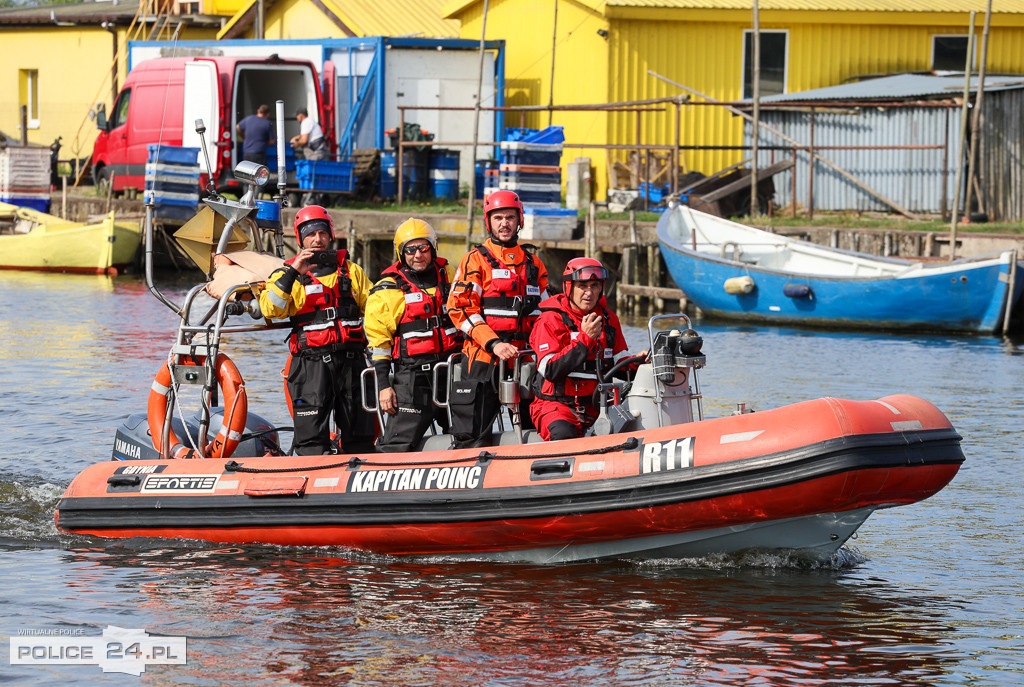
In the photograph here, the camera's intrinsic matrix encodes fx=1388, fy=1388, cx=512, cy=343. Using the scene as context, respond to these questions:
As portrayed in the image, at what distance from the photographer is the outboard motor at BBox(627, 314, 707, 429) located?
7.04 metres

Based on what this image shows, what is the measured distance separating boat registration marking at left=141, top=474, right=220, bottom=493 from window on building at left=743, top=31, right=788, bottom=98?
1771 cm

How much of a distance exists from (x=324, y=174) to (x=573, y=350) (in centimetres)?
1520

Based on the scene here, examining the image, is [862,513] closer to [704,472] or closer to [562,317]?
[704,472]

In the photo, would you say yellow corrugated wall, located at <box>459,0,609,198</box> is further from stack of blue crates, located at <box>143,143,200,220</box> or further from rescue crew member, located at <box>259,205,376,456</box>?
rescue crew member, located at <box>259,205,376,456</box>

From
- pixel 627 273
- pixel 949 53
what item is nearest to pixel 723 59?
pixel 949 53

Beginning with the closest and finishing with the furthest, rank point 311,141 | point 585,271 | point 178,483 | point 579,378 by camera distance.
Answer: point 585,271, point 579,378, point 178,483, point 311,141

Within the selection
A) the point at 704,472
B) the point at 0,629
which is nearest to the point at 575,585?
the point at 704,472

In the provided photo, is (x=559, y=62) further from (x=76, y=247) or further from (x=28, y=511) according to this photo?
(x=28, y=511)

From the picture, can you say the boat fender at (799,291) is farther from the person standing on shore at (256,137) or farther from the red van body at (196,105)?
the red van body at (196,105)

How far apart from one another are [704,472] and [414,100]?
59.8ft

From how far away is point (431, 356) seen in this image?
7.50m

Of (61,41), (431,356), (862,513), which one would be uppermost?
(61,41)

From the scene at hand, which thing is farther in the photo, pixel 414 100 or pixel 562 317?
pixel 414 100

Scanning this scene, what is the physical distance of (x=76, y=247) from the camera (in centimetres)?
2322
